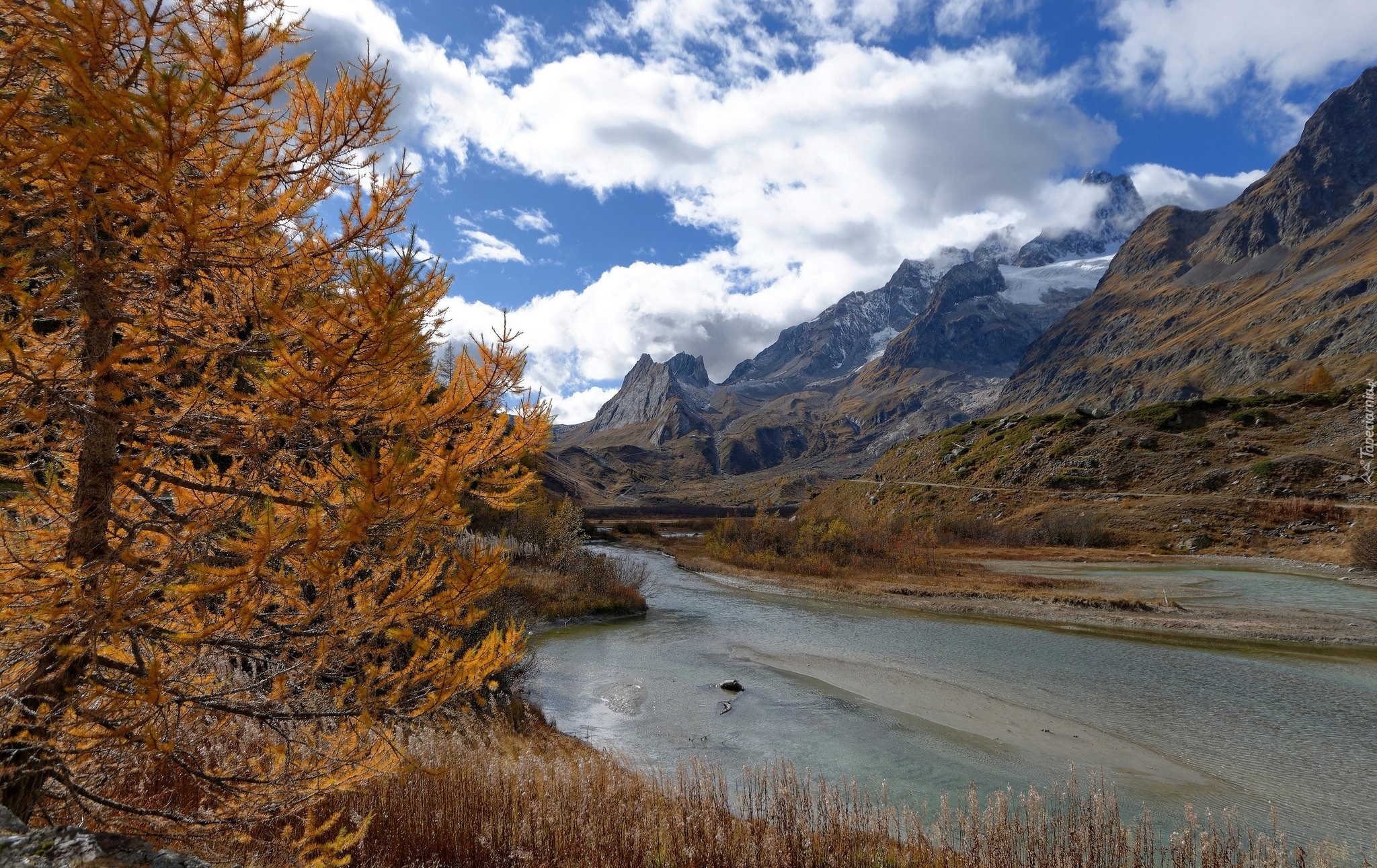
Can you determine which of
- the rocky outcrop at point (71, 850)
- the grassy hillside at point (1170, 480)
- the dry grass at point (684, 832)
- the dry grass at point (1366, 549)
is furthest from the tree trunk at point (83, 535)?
the grassy hillside at point (1170, 480)

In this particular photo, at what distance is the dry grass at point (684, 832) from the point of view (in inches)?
303

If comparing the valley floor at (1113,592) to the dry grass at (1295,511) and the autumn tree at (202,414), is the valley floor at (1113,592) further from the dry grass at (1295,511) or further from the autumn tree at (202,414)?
the autumn tree at (202,414)

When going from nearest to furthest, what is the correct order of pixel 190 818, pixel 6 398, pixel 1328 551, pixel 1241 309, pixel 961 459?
pixel 6 398 → pixel 190 818 → pixel 1328 551 → pixel 961 459 → pixel 1241 309

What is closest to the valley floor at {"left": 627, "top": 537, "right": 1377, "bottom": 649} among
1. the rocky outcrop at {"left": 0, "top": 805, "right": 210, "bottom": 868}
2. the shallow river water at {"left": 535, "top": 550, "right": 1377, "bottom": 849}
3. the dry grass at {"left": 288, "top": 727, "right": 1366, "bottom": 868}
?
the shallow river water at {"left": 535, "top": 550, "right": 1377, "bottom": 849}

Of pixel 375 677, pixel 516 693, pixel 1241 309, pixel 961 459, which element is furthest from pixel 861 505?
pixel 1241 309

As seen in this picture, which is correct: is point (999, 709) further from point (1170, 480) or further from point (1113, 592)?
point (1170, 480)

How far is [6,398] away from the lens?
3684mm

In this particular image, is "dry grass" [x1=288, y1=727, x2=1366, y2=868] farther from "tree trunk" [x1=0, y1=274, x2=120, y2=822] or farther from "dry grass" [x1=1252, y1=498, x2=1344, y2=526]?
"dry grass" [x1=1252, y1=498, x2=1344, y2=526]

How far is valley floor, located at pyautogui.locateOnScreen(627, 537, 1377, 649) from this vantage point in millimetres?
26359

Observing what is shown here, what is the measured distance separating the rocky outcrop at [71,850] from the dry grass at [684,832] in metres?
3.38

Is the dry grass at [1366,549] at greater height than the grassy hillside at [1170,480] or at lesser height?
lesser

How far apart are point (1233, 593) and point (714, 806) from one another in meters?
37.2

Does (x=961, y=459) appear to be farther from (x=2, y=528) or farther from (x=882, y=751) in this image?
(x=2, y=528)

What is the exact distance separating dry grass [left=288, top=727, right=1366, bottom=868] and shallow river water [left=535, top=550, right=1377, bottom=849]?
12.4 feet
